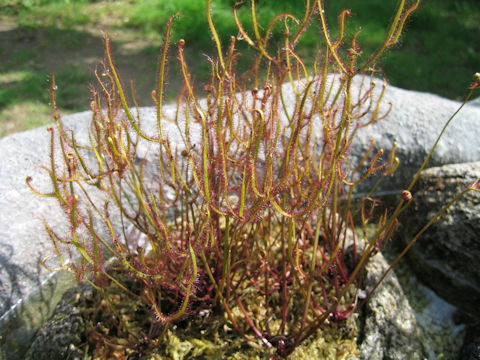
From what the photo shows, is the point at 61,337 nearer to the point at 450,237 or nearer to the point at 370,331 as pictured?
the point at 370,331

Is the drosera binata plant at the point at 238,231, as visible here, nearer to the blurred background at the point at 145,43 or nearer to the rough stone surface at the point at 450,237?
the rough stone surface at the point at 450,237

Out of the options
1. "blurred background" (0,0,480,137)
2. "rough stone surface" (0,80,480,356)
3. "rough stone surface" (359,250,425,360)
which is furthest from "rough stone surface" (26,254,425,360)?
"blurred background" (0,0,480,137)

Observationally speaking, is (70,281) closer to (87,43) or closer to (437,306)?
(437,306)

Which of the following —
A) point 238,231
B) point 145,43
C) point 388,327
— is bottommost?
point 388,327

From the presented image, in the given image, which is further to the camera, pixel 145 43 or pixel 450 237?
pixel 145 43

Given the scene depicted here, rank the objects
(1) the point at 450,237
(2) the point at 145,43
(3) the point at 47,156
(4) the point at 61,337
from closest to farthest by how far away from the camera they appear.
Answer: (4) the point at 61,337 < (1) the point at 450,237 < (3) the point at 47,156 < (2) the point at 145,43

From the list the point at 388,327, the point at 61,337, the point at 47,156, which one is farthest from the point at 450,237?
the point at 47,156
